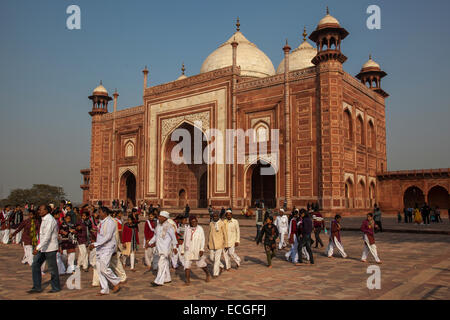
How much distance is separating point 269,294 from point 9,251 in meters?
8.74

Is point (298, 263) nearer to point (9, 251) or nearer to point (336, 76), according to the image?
point (9, 251)

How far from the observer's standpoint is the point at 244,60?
101 feet

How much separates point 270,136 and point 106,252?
61.8 ft

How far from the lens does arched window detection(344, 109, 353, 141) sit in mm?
23319

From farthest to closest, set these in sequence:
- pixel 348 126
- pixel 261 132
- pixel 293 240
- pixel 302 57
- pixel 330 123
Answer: pixel 302 57
pixel 261 132
pixel 348 126
pixel 330 123
pixel 293 240

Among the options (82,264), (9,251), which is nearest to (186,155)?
(9,251)

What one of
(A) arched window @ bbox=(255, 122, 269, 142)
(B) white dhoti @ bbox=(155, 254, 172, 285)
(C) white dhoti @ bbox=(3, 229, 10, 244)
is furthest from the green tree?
(B) white dhoti @ bbox=(155, 254, 172, 285)

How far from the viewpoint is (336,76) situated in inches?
856

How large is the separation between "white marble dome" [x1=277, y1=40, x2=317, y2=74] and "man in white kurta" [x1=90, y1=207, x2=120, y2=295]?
26.3 m

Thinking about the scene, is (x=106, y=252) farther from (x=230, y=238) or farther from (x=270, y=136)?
(x=270, y=136)

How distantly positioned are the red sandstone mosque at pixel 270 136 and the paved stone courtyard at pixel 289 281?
13066 millimetres

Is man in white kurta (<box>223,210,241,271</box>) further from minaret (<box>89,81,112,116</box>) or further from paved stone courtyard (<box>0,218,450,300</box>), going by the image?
minaret (<box>89,81,112,116</box>)

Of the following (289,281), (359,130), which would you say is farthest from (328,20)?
(289,281)

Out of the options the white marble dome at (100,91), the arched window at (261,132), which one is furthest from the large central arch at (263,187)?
the white marble dome at (100,91)
